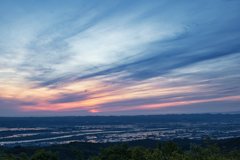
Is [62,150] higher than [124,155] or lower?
lower

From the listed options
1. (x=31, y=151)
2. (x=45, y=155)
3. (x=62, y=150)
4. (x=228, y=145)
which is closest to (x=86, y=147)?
(x=62, y=150)

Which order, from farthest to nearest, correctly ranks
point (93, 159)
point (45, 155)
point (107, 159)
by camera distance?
1. point (107, 159)
2. point (93, 159)
3. point (45, 155)

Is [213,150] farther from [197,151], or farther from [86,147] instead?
[86,147]

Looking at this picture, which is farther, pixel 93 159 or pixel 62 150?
pixel 62 150

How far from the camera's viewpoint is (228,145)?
198ft

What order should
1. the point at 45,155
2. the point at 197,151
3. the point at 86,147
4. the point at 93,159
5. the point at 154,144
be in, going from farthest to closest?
the point at 154,144
the point at 86,147
the point at 93,159
the point at 197,151
the point at 45,155

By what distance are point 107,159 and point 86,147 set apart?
4392 centimetres

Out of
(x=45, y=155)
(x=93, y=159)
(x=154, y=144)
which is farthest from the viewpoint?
(x=154, y=144)

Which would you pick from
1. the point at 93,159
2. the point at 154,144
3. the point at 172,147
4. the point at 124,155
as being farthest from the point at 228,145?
the point at 93,159

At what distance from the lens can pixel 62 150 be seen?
188 feet

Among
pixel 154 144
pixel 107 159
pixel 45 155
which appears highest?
pixel 45 155

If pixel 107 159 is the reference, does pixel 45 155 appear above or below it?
above

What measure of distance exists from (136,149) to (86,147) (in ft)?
152

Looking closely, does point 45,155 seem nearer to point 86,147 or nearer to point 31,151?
point 31,151
